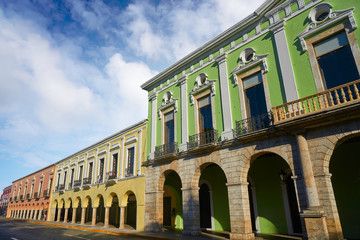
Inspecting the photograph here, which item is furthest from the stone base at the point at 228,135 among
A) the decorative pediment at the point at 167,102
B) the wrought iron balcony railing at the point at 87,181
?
the wrought iron balcony railing at the point at 87,181

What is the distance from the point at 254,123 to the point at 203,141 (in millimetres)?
2966

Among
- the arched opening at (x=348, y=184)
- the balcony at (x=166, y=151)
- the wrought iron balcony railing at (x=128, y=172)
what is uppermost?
the balcony at (x=166, y=151)

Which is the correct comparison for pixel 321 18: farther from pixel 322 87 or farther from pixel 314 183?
pixel 314 183

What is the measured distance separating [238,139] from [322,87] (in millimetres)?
3605

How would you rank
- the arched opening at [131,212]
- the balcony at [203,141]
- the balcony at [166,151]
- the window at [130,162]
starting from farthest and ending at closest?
the arched opening at [131,212]
the window at [130,162]
the balcony at [166,151]
the balcony at [203,141]

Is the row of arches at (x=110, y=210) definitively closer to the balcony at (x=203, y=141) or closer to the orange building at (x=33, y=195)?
the orange building at (x=33, y=195)

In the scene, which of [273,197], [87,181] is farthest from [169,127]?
[87,181]

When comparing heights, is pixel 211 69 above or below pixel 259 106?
above

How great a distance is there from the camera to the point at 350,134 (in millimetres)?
7332

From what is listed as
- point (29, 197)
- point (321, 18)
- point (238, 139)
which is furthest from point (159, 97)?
point (29, 197)

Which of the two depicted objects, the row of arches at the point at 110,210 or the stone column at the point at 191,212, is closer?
the stone column at the point at 191,212

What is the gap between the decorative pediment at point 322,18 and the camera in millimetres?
8211

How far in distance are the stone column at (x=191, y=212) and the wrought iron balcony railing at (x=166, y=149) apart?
2.38m

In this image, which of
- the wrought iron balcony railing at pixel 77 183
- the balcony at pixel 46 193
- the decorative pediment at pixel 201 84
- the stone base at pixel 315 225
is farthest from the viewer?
the balcony at pixel 46 193
